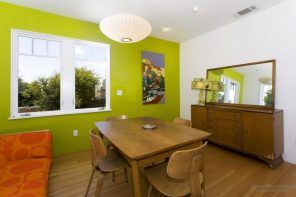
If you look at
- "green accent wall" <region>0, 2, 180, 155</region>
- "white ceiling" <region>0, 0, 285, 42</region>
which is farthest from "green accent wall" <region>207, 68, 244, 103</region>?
"green accent wall" <region>0, 2, 180, 155</region>

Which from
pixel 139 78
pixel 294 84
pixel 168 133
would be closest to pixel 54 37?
pixel 139 78

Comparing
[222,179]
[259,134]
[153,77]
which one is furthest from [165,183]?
[153,77]

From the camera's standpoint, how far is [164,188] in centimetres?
132

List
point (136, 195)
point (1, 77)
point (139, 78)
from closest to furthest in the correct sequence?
1. point (136, 195)
2. point (1, 77)
3. point (139, 78)

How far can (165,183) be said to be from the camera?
54.7 inches

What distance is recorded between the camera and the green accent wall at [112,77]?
2.53 metres

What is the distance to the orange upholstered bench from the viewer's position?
4.84 feet

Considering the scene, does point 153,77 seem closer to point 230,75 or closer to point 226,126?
point 230,75

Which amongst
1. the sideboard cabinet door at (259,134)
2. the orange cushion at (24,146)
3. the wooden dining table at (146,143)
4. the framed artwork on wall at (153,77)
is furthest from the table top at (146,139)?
the framed artwork on wall at (153,77)

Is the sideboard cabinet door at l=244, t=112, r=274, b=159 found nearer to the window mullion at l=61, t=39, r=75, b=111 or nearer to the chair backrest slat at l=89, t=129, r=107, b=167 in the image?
the chair backrest slat at l=89, t=129, r=107, b=167

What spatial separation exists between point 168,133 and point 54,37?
107 inches

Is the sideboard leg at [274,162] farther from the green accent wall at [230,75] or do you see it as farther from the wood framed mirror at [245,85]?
the green accent wall at [230,75]

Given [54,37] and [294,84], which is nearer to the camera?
[294,84]

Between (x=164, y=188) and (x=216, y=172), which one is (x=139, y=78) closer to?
(x=216, y=172)
